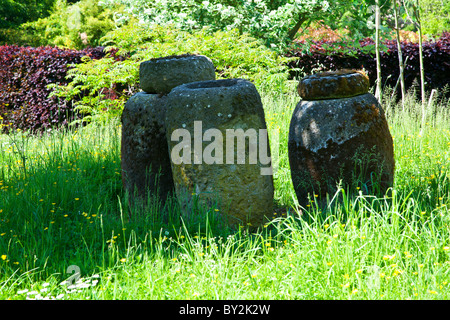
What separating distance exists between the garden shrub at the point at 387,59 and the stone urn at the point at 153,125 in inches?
193

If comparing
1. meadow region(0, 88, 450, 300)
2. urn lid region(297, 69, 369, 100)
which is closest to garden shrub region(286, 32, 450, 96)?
urn lid region(297, 69, 369, 100)

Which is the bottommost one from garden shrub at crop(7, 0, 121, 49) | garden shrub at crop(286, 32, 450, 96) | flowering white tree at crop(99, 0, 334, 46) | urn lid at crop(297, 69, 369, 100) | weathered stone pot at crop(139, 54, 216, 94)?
urn lid at crop(297, 69, 369, 100)

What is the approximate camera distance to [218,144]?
3484mm

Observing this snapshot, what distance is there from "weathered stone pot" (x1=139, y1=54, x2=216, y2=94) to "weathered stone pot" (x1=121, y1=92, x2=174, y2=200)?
0.37 ft

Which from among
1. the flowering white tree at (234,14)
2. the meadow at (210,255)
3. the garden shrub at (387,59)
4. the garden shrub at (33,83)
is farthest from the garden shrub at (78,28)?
the meadow at (210,255)

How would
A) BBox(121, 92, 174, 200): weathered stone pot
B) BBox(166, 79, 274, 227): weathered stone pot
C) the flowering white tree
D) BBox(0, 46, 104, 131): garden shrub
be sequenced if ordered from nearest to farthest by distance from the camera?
1. BBox(166, 79, 274, 227): weathered stone pot
2. BBox(121, 92, 174, 200): weathered stone pot
3. the flowering white tree
4. BBox(0, 46, 104, 131): garden shrub

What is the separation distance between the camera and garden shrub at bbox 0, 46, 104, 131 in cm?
921

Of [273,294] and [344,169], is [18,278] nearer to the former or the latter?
[273,294]

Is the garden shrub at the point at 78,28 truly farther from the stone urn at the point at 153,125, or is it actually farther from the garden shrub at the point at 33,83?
the stone urn at the point at 153,125

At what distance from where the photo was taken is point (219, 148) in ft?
11.5

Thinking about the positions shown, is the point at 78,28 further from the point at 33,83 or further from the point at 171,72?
the point at 171,72

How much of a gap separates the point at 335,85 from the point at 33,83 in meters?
7.79

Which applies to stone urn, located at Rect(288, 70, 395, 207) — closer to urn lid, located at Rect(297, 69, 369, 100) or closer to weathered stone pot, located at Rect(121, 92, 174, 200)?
urn lid, located at Rect(297, 69, 369, 100)

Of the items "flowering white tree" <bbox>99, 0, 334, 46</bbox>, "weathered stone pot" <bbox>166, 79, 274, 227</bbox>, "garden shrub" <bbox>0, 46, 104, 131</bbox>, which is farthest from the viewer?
"garden shrub" <bbox>0, 46, 104, 131</bbox>
